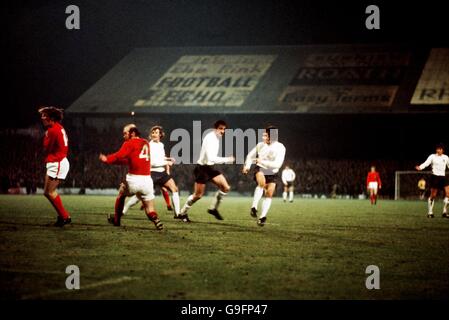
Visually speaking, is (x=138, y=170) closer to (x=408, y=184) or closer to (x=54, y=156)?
(x=54, y=156)

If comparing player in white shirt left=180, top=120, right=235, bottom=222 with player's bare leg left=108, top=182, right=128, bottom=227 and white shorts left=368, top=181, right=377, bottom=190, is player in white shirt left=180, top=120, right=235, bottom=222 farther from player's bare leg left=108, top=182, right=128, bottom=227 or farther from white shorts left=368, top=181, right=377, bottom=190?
white shorts left=368, top=181, right=377, bottom=190

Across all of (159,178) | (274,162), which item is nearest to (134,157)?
(159,178)

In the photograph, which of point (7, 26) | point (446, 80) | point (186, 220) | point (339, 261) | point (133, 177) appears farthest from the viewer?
point (7, 26)

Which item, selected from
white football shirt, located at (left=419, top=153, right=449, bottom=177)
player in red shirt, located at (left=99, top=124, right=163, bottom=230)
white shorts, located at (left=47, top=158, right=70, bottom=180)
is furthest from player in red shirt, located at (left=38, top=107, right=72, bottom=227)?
white football shirt, located at (left=419, top=153, right=449, bottom=177)

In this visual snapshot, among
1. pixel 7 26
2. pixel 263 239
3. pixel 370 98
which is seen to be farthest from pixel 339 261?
pixel 7 26

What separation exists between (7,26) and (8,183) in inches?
708

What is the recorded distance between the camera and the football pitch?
23.2 ft

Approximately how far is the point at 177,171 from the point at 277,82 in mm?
8518

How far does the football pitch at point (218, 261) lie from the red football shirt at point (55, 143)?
153 centimetres

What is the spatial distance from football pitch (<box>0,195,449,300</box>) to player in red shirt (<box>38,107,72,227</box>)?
0.66 metres

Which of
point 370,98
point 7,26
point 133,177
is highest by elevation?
point 7,26

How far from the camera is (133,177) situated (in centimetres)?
1364

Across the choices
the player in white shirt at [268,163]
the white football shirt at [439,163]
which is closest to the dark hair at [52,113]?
the player in white shirt at [268,163]
